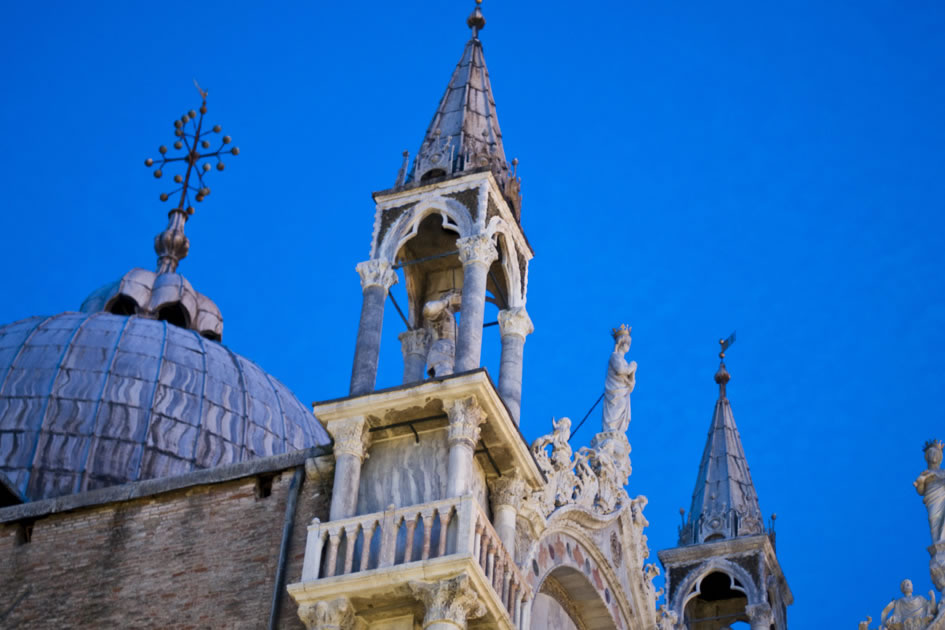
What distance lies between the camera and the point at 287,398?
32406mm

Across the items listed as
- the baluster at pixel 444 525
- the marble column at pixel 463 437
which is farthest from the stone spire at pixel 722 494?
the baluster at pixel 444 525

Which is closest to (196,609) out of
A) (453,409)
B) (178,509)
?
(178,509)

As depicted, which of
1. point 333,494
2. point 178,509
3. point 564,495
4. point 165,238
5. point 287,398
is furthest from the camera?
point 165,238

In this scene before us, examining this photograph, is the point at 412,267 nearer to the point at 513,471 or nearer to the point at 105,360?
the point at 513,471

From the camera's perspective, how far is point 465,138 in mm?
25656

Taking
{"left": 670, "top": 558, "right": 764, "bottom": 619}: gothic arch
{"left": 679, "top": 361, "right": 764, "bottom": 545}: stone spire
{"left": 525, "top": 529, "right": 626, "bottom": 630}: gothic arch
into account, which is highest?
{"left": 679, "top": 361, "right": 764, "bottom": 545}: stone spire

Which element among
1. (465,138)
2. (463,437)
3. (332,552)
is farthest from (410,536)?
(465,138)

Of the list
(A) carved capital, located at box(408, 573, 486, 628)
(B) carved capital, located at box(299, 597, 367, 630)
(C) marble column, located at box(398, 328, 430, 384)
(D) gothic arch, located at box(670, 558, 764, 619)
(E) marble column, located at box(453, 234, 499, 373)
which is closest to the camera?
(A) carved capital, located at box(408, 573, 486, 628)

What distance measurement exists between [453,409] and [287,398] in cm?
1080

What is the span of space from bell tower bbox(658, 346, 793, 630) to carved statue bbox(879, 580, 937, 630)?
250cm

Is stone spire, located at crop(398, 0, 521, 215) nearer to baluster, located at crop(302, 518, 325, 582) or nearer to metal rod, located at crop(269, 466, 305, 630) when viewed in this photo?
metal rod, located at crop(269, 466, 305, 630)

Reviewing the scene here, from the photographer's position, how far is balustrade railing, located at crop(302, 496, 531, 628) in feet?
68.3

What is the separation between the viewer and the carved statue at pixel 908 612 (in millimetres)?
26789

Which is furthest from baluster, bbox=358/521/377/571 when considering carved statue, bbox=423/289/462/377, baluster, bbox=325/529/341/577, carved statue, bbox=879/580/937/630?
carved statue, bbox=879/580/937/630
